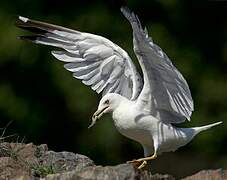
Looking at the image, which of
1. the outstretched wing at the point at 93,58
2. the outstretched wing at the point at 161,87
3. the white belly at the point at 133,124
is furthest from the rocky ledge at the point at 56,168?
the outstretched wing at the point at 93,58

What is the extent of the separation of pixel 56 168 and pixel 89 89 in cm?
542

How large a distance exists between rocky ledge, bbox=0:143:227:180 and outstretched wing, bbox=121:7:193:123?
548 millimetres

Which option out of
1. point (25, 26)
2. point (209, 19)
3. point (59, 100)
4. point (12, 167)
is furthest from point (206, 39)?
point (12, 167)

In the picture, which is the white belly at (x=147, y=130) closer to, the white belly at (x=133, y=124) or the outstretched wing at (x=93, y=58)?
the white belly at (x=133, y=124)

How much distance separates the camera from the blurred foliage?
520 inches

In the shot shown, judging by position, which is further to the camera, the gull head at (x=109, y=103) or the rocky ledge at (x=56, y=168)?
the gull head at (x=109, y=103)

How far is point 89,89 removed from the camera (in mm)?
13008

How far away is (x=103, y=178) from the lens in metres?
6.59

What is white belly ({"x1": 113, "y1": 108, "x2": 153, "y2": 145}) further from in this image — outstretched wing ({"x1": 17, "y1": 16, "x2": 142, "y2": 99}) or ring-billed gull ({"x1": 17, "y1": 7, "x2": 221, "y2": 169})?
outstretched wing ({"x1": 17, "y1": 16, "x2": 142, "y2": 99})

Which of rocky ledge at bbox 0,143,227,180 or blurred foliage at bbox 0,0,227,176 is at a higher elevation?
rocky ledge at bbox 0,143,227,180

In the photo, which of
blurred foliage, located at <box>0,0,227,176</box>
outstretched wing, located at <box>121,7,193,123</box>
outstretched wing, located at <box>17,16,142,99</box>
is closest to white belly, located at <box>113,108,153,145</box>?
outstretched wing, located at <box>121,7,193,123</box>

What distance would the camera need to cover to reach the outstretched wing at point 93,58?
28.2ft

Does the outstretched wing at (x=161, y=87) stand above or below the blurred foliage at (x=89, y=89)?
above

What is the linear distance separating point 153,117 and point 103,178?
5.05 feet
